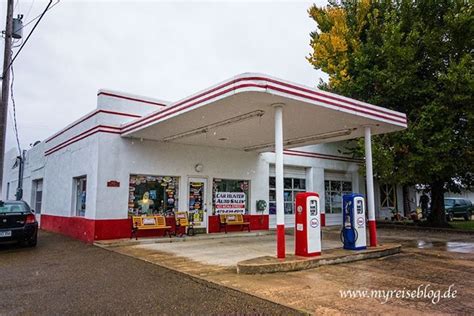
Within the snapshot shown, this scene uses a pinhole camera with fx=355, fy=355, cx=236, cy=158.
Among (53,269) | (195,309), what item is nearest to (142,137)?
(53,269)

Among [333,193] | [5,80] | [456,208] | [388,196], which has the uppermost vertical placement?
[5,80]

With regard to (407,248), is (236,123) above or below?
above

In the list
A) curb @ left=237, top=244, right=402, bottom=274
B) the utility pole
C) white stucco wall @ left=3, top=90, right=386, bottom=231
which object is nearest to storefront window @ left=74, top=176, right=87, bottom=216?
white stucco wall @ left=3, top=90, right=386, bottom=231

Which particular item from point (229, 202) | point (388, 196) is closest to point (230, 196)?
point (229, 202)

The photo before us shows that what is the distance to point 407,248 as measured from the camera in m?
10.4

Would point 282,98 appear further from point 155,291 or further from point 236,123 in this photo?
point 155,291

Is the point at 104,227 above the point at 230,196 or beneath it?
beneath

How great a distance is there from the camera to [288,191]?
17.2 meters

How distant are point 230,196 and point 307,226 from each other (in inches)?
273

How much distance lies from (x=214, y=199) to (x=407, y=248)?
23.0 ft

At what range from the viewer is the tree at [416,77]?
546 inches

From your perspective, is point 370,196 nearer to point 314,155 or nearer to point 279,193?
point 279,193

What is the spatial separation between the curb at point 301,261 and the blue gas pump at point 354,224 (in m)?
0.27

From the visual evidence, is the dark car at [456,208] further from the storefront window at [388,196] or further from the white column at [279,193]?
the white column at [279,193]
